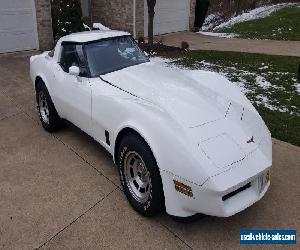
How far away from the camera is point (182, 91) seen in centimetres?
410

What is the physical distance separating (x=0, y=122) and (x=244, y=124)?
467cm

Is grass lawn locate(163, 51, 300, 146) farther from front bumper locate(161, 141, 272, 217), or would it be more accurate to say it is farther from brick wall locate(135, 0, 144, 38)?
brick wall locate(135, 0, 144, 38)

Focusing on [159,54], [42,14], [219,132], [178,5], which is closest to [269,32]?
[178,5]

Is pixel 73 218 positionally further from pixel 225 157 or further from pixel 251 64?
pixel 251 64

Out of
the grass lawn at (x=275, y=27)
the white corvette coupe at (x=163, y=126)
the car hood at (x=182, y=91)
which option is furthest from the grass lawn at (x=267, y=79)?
the grass lawn at (x=275, y=27)

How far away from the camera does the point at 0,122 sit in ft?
21.0

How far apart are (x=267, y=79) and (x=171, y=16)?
9202mm

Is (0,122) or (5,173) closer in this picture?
(5,173)

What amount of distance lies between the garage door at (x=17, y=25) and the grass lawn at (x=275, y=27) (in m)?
9.30

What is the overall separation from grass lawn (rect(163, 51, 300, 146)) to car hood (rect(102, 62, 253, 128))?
5.68ft

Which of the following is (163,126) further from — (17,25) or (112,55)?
(17,25)

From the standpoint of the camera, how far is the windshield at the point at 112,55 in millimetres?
4703

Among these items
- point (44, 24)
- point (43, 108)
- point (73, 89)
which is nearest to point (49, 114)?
point (43, 108)

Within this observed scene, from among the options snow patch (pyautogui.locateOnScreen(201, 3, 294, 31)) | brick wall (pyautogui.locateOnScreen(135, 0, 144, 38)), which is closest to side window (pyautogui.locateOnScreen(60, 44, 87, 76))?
→ brick wall (pyautogui.locateOnScreen(135, 0, 144, 38))
